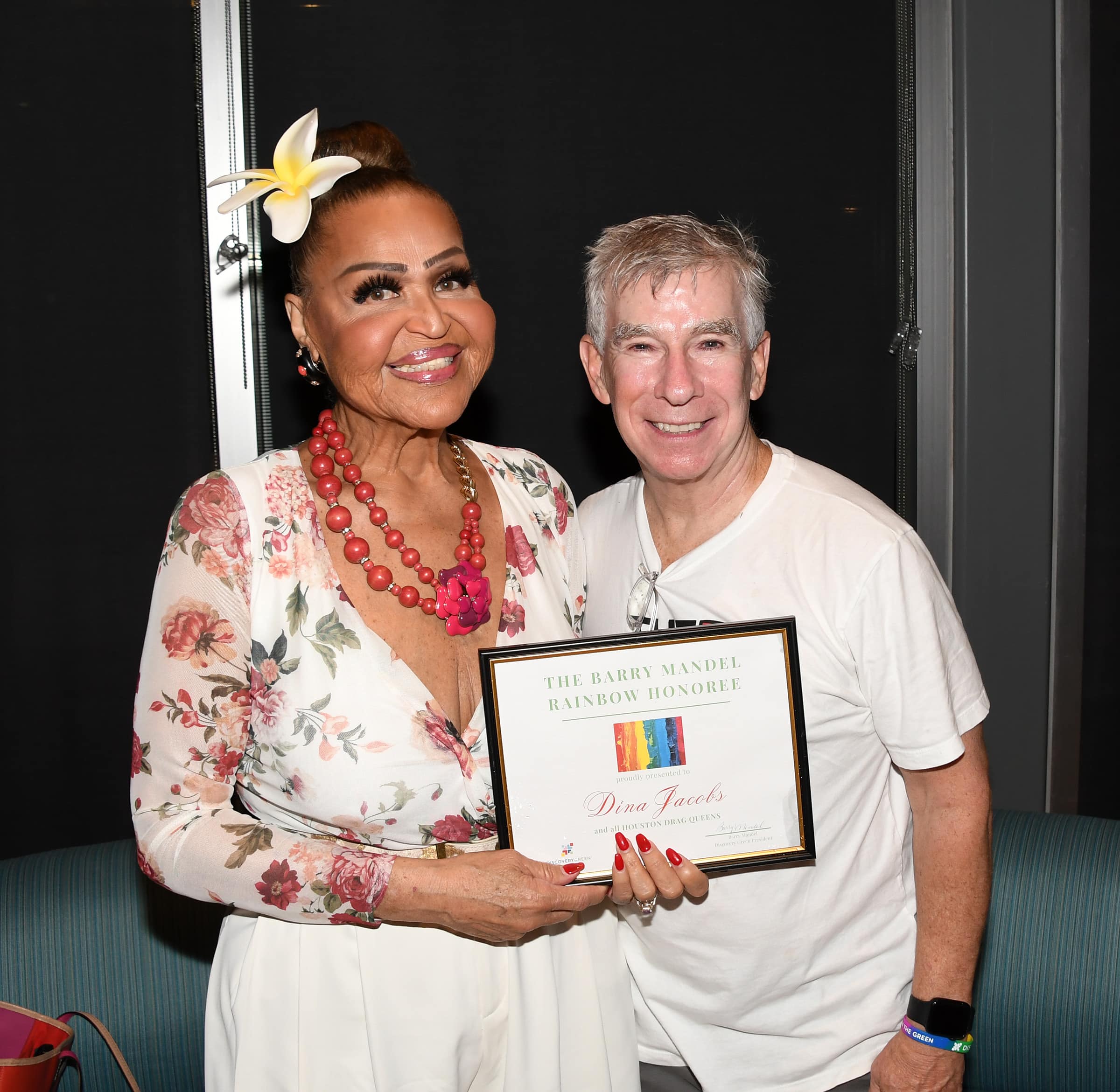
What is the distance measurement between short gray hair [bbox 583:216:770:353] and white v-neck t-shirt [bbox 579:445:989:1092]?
258mm

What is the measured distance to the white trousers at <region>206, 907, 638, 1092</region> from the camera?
1.47m

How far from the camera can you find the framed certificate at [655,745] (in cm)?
141

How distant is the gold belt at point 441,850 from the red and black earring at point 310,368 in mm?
723

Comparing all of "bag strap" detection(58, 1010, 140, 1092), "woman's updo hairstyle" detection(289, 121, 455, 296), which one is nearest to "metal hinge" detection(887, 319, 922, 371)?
"woman's updo hairstyle" detection(289, 121, 455, 296)

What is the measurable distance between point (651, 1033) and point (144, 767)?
890 millimetres

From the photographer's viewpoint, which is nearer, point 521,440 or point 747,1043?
point 747,1043

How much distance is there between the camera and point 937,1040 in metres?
1.53

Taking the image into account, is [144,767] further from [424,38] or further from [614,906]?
[424,38]

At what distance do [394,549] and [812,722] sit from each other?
2.18 ft

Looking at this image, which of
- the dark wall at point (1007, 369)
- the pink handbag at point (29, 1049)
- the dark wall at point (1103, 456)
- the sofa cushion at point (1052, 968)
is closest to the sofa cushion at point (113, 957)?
the pink handbag at point (29, 1049)

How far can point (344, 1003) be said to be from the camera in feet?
4.86

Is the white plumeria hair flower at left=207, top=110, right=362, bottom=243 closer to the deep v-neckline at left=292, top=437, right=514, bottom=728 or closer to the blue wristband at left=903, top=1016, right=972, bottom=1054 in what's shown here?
the deep v-neckline at left=292, top=437, right=514, bottom=728

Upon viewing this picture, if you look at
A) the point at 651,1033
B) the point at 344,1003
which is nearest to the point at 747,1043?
the point at 651,1033

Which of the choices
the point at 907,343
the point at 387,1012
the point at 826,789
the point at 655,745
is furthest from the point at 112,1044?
the point at 907,343
